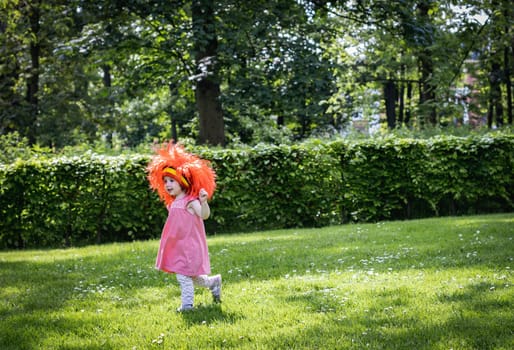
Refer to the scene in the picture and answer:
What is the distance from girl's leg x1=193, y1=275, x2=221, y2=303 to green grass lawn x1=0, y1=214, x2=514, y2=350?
0.13 meters

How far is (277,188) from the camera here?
12.6 meters

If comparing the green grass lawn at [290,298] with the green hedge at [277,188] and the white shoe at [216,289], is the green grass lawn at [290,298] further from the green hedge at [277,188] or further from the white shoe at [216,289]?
the green hedge at [277,188]

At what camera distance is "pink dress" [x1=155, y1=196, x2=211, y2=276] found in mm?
5488

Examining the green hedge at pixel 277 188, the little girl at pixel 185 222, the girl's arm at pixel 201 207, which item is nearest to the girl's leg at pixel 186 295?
the little girl at pixel 185 222

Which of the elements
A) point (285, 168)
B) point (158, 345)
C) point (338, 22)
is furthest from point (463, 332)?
point (338, 22)

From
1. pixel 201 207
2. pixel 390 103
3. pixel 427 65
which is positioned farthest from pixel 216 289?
pixel 390 103

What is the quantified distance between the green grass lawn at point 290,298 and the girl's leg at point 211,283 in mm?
131

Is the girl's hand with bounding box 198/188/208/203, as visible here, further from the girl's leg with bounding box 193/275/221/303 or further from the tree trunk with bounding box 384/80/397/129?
the tree trunk with bounding box 384/80/397/129

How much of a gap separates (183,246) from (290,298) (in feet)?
3.79

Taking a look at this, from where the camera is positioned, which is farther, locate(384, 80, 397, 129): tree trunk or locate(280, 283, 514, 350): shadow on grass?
locate(384, 80, 397, 129): tree trunk

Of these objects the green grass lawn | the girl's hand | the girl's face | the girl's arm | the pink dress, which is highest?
the girl's face

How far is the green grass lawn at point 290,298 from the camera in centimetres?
433

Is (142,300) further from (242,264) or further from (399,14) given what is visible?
(399,14)

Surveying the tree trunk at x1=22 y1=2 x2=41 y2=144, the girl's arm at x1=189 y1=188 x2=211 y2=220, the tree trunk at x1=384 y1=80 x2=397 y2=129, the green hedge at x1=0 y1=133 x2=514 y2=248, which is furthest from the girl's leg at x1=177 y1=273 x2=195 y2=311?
the tree trunk at x1=384 y1=80 x2=397 y2=129
